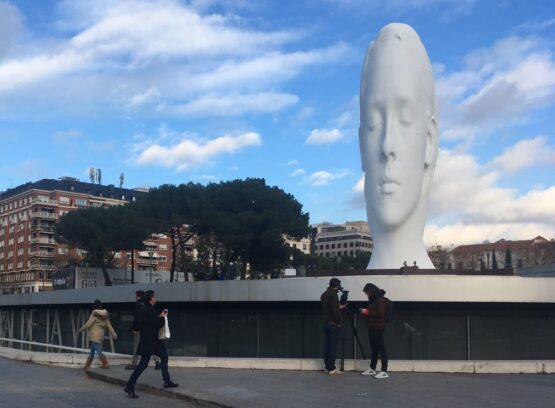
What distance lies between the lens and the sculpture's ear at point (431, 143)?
71.2 ft

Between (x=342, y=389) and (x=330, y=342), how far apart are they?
68.4 inches

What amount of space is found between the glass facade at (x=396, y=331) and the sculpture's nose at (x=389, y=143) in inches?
226

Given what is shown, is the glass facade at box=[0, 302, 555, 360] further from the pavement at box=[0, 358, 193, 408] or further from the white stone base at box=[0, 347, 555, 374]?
the pavement at box=[0, 358, 193, 408]

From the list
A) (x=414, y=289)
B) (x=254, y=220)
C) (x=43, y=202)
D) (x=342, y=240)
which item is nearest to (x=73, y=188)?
(x=43, y=202)

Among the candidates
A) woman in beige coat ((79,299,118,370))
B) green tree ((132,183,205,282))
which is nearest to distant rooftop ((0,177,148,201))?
green tree ((132,183,205,282))

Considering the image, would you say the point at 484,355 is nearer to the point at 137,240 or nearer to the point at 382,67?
the point at 382,67

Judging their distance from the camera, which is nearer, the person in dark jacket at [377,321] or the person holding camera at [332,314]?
the person in dark jacket at [377,321]

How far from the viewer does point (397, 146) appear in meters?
20.8

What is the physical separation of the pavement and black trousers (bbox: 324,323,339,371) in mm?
3093

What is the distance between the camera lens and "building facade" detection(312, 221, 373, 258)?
13871cm

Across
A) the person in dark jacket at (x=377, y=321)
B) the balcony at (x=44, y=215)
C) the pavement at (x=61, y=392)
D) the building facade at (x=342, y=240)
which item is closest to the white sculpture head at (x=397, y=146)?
the person in dark jacket at (x=377, y=321)

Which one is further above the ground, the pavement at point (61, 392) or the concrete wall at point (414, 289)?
the concrete wall at point (414, 289)

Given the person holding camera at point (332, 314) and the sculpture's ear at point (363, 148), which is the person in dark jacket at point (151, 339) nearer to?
the person holding camera at point (332, 314)

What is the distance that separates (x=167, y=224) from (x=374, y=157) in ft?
112
